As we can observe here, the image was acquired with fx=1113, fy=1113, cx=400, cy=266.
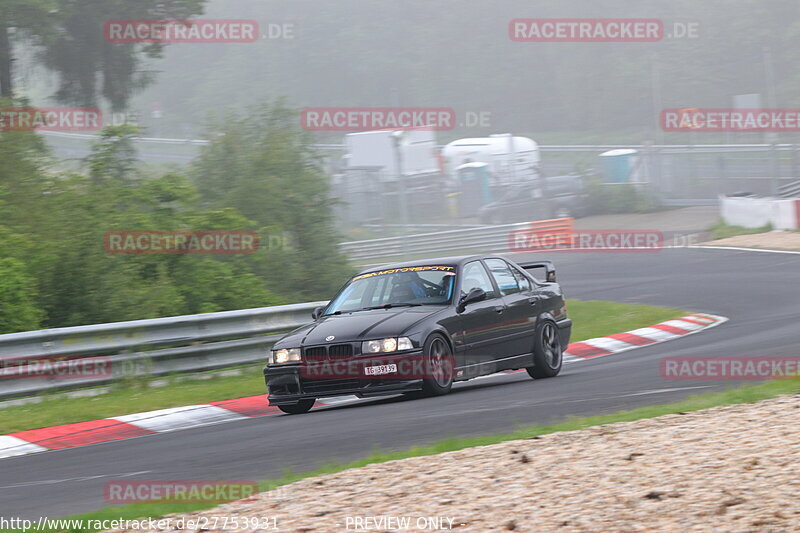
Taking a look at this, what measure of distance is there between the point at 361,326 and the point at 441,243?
27121 mm

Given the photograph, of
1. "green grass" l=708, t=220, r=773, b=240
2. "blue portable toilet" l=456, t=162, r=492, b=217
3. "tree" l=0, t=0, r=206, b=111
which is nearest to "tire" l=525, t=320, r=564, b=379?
"tree" l=0, t=0, r=206, b=111

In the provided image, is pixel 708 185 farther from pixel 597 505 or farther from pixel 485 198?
pixel 597 505

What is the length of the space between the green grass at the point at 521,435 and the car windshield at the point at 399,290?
310 cm

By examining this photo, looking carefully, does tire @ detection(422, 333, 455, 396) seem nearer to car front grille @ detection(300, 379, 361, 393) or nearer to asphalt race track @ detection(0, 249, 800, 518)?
asphalt race track @ detection(0, 249, 800, 518)

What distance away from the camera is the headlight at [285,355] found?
34.0ft

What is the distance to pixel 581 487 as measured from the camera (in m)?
5.52

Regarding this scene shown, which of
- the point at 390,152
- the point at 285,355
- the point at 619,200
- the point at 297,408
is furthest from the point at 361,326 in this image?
the point at 619,200

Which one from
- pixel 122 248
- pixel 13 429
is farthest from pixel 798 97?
pixel 13 429

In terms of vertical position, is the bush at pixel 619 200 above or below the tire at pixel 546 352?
above

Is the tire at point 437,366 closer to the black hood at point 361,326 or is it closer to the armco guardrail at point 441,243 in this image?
the black hood at point 361,326

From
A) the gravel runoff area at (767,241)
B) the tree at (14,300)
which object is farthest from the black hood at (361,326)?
the gravel runoff area at (767,241)

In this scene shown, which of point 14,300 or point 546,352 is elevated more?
point 14,300

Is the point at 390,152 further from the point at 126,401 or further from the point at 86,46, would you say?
the point at 126,401

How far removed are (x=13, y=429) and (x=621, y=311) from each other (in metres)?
11.8
